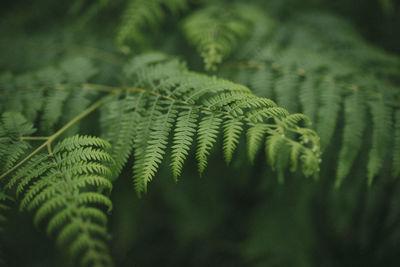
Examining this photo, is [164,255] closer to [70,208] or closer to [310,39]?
[70,208]

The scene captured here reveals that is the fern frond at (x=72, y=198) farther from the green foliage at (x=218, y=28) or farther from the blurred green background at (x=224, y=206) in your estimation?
the green foliage at (x=218, y=28)

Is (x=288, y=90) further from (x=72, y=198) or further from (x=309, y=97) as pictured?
(x=72, y=198)

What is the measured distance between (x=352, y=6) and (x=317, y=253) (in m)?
2.86

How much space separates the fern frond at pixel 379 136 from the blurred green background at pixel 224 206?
64cm

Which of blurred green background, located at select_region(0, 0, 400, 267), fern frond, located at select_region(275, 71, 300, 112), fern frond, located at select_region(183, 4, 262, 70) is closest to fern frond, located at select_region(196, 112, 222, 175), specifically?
fern frond, located at select_region(183, 4, 262, 70)

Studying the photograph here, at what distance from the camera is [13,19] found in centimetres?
277

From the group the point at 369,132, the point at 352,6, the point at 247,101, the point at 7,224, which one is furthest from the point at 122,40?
the point at 352,6

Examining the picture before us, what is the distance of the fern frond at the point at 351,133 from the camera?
1.51m

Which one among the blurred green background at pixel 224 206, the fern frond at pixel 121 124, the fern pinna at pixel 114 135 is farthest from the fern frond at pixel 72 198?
the blurred green background at pixel 224 206

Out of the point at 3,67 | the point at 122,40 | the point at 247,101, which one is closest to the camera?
the point at 247,101

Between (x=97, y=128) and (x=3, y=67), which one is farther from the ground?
(x=3, y=67)

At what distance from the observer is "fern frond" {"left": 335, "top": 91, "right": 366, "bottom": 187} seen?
151 cm

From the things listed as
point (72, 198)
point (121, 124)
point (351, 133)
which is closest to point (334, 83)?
point (351, 133)

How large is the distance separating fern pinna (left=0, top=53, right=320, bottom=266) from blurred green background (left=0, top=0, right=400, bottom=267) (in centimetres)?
48
